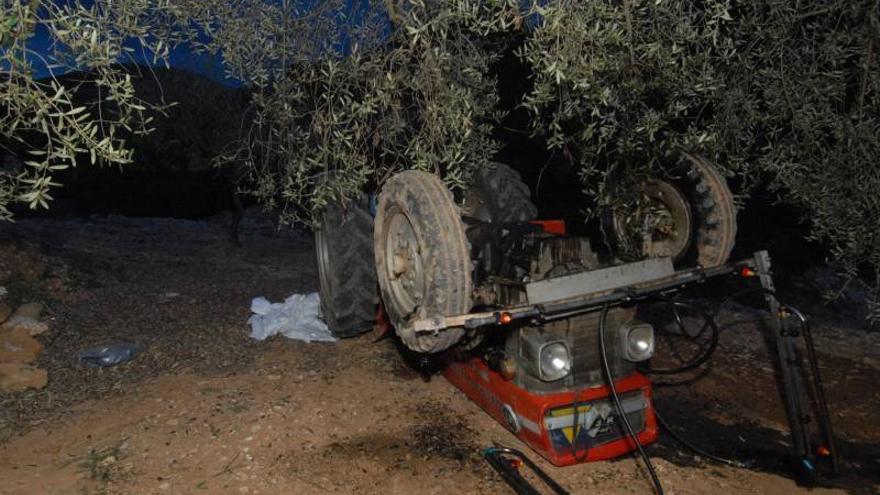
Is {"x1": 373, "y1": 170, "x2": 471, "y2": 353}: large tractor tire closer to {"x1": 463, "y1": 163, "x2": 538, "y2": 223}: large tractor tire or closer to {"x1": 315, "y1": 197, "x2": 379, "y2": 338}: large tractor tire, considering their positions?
{"x1": 315, "y1": 197, "x2": 379, "y2": 338}: large tractor tire

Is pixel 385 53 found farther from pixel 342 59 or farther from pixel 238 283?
pixel 238 283

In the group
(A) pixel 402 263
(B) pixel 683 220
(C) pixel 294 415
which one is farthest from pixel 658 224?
(C) pixel 294 415

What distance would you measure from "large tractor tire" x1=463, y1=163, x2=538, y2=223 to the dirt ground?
5.42ft

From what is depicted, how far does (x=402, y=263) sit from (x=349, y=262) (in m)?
1.74

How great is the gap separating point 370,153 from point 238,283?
4872 mm

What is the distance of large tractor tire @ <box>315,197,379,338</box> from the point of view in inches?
212

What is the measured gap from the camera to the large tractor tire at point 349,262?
17.7ft

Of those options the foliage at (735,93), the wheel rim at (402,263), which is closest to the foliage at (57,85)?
the wheel rim at (402,263)

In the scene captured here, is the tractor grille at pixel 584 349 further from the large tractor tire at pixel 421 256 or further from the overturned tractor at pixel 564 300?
the large tractor tire at pixel 421 256

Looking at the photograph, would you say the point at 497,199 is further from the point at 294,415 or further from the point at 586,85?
the point at 294,415

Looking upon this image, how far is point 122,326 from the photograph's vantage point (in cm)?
674

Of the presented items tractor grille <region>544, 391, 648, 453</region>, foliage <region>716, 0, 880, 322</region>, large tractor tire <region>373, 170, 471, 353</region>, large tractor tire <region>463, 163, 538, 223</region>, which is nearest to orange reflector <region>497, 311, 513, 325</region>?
large tractor tire <region>373, 170, 471, 353</region>

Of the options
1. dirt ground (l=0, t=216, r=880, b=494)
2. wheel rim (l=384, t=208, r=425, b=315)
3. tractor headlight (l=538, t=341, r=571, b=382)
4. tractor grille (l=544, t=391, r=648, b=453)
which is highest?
wheel rim (l=384, t=208, r=425, b=315)

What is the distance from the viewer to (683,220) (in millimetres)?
4227
